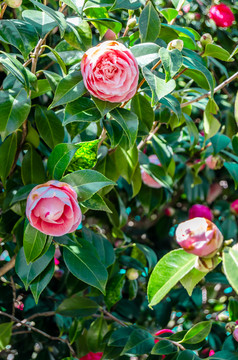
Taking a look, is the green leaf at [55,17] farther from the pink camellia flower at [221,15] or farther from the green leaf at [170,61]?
the pink camellia flower at [221,15]

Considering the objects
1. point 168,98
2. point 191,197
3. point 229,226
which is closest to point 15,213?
point 168,98

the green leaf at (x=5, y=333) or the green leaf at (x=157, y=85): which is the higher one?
the green leaf at (x=157, y=85)

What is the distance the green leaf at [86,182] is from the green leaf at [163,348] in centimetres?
40

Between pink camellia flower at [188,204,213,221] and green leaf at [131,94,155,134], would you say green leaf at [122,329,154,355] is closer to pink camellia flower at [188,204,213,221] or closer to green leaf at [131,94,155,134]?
green leaf at [131,94,155,134]

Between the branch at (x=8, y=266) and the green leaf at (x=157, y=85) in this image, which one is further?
the branch at (x=8, y=266)

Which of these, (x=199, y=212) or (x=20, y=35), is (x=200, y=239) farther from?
(x=199, y=212)

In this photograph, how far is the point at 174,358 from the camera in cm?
122

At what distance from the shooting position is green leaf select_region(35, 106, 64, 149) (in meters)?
1.25

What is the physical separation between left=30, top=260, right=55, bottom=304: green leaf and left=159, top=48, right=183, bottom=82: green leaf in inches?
17.9

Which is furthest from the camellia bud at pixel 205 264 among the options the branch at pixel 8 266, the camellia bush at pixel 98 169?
the branch at pixel 8 266

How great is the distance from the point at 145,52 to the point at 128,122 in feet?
0.46

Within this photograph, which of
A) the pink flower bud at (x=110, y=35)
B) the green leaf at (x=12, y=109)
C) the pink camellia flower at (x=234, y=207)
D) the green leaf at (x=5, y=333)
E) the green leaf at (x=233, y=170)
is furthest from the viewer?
the pink camellia flower at (x=234, y=207)

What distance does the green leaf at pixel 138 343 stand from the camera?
4.18 ft

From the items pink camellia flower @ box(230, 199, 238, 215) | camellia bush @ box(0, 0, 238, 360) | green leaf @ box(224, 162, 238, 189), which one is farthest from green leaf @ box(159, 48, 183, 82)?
pink camellia flower @ box(230, 199, 238, 215)
